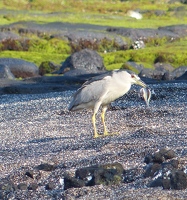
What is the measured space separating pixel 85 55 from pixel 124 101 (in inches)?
730

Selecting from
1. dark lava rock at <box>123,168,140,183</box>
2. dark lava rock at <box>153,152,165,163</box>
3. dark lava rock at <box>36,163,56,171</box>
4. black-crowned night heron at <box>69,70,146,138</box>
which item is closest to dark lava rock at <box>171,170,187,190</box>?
dark lava rock at <box>123,168,140,183</box>

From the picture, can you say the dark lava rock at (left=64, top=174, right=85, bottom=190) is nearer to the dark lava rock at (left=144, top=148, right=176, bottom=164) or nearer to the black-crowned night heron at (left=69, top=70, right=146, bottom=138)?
the dark lava rock at (left=144, top=148, right=176, bottom=164)

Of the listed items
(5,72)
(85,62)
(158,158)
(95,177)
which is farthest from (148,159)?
(85,62)

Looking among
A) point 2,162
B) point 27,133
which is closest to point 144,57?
point 27,133

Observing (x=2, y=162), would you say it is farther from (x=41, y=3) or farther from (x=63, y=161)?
(x=41, y=3)

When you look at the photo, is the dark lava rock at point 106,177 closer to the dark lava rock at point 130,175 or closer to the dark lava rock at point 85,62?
the dark lava rock at point 130,175

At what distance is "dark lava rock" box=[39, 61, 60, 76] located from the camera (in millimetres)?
39844

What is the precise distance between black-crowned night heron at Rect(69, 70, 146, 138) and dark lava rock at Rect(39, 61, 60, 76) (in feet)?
83.4

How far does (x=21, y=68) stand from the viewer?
38.3 metres

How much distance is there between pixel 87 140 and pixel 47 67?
2674cm

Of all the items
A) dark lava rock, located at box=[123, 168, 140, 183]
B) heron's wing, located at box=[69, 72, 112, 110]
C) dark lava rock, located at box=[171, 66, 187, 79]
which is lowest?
dark lava rock, located at box=[171, 66, 187, 79]

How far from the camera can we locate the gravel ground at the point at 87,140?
386 inches

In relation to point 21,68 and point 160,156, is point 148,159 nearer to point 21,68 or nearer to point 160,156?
point 160,156

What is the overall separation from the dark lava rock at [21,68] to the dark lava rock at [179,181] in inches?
1131
